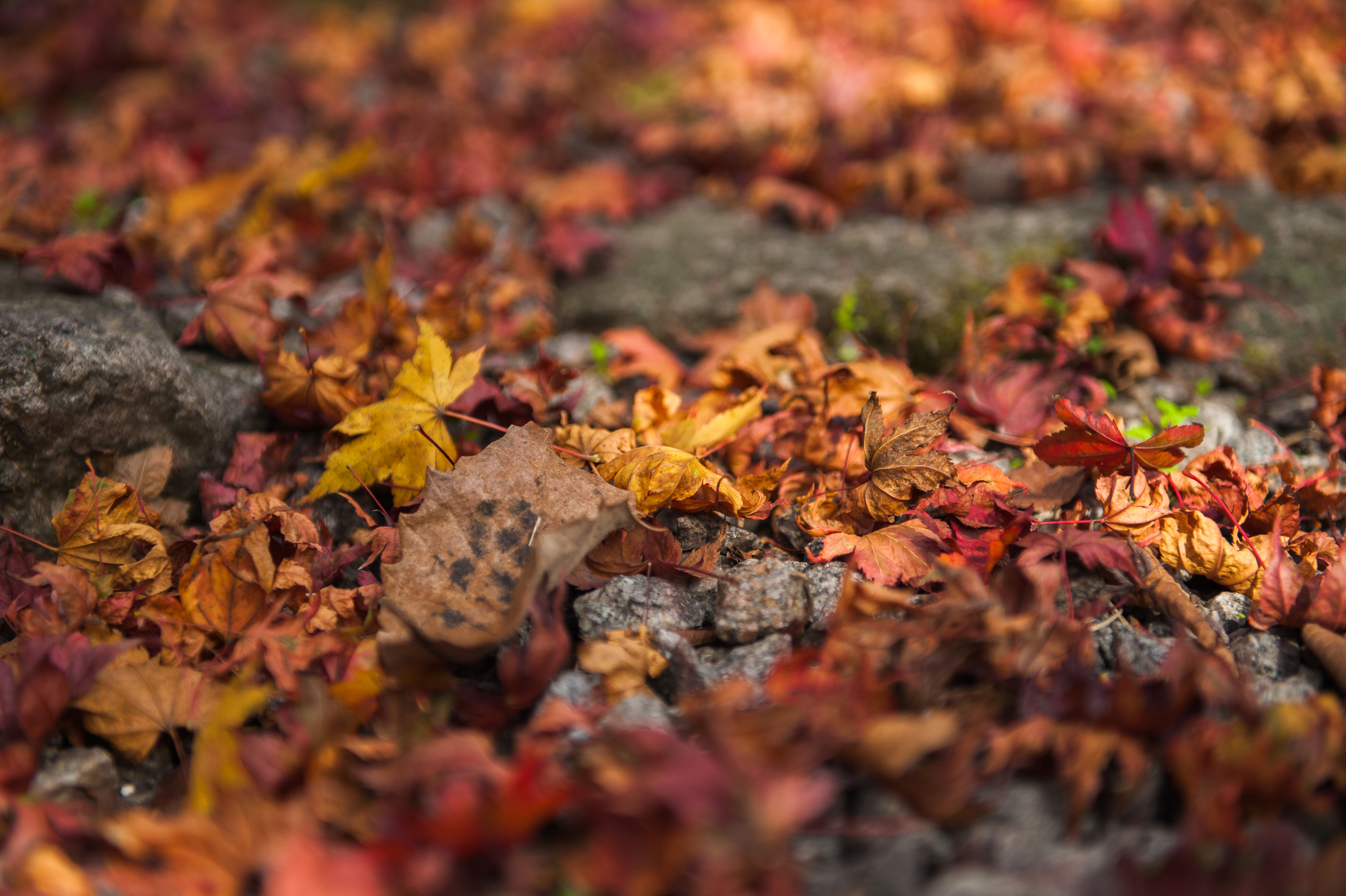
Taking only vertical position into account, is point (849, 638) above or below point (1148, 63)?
below

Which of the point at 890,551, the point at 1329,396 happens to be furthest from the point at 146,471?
the point at 1329,396

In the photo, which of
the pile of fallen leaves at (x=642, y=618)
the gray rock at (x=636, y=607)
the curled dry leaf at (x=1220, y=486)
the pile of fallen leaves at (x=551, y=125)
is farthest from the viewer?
the pile of fallen leaves at (x=551, y=125)

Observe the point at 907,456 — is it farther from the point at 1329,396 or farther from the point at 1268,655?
the point at 1329,396

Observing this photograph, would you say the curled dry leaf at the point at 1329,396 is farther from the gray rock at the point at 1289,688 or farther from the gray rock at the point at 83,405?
the gray rock at the point at 83,405

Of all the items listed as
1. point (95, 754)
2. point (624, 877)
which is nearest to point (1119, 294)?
point (624, 877)

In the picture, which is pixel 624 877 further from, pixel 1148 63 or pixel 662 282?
pixel 1148 63

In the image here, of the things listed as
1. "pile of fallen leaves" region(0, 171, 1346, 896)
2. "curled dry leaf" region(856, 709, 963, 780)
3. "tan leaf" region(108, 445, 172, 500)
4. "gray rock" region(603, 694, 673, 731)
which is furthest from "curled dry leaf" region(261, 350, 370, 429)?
"curled dry leaf" region(856, 709, 963, 780)

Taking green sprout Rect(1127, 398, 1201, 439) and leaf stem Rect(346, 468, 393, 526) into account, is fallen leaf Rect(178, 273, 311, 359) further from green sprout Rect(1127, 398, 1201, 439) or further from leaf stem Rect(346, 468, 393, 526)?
green sprout Rect(1127, 398, 1201, 439)

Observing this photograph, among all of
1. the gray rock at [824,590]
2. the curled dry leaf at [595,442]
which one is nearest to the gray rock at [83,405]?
the curled dry leaf at [595,442]
